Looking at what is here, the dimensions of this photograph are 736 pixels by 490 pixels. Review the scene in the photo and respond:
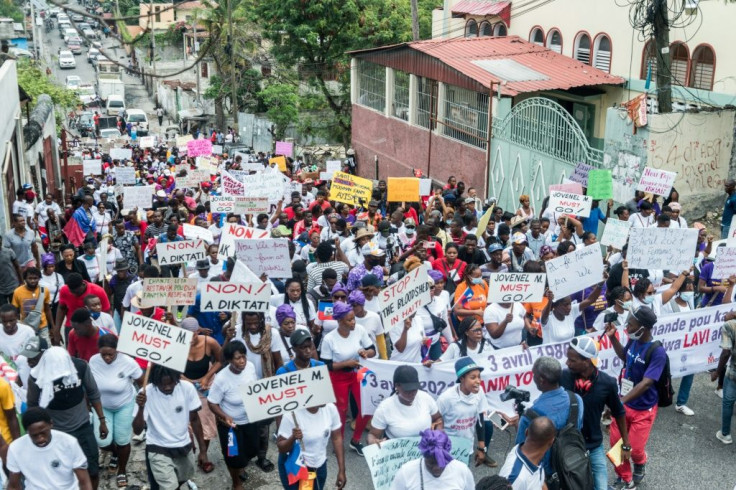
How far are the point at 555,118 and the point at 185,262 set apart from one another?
977 cm

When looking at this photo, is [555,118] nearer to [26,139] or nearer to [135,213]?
[135,213]

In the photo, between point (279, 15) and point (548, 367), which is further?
point (279, 15)

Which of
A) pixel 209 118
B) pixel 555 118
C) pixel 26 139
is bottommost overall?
pixel 209 118

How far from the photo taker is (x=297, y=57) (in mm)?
34688

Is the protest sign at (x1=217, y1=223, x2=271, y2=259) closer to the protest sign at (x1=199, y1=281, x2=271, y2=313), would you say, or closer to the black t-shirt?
the protest sign at (x1=199, y1=281, x2=271, y2=313)

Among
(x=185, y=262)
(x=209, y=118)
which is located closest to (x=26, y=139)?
(x=185, y=262)

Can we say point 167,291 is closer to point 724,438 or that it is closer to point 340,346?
point 340,346

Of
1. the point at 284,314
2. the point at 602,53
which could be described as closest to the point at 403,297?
the point at 284,314

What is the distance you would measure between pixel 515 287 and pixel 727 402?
2333 millimetres

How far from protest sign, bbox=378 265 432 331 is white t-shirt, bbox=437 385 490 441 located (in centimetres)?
126

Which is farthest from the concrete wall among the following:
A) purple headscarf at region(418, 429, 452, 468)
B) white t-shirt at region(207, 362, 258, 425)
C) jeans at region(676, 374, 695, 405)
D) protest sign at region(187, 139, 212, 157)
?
purple headscarf at region(418, 429, 452, 468)

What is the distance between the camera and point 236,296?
348 inches

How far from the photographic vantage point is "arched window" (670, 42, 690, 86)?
21.4 metres

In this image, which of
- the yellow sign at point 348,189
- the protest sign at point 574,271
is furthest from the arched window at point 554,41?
the protest sign at point 574,271
